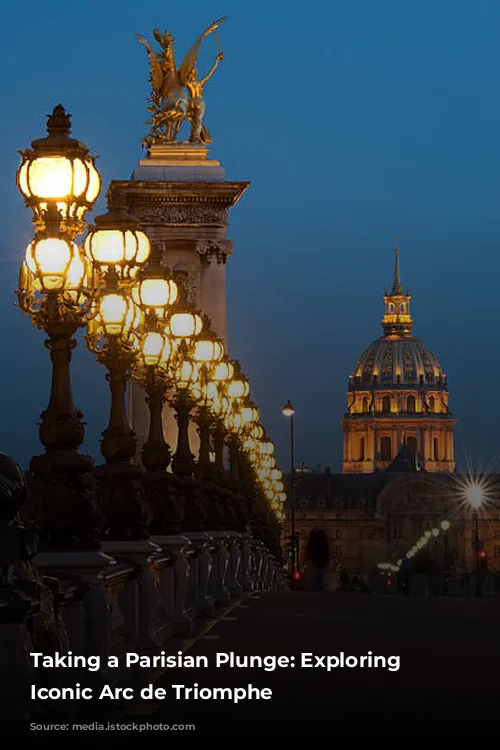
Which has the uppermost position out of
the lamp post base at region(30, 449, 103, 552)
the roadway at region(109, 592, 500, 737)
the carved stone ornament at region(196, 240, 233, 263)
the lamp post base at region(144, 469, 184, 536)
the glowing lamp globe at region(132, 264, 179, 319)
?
the carved stone ornament at region(196, 240, 233, 263)

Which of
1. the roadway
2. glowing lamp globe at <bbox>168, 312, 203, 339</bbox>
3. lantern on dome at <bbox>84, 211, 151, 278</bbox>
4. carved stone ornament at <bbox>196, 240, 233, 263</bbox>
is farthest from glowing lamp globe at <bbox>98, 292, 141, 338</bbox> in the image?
carved stone ornament at <bbox>196, 240, 233, 263</bbox>

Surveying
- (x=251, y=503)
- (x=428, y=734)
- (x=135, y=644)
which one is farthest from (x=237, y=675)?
(x=251, y=503)

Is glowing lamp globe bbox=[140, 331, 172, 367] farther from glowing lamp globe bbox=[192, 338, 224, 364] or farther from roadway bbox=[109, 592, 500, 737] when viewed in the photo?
glowing lamp globe bbox=[192, 338, 224, 364]

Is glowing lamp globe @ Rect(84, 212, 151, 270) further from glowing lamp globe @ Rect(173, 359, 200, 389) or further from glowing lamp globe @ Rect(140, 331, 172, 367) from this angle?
glowing lamp globe @ Rect(173, 359, 200, 389)

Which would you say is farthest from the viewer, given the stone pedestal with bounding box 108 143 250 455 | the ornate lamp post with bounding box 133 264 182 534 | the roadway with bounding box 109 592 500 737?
the stone pedestal with bounding box 108 143 250 455

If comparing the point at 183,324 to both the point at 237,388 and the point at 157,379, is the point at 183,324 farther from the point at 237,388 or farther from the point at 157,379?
the point at 237,388

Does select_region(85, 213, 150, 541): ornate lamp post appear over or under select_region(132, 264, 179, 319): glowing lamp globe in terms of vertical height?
under

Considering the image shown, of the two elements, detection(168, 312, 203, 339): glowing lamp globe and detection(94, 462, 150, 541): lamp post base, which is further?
detection(168, 312, 203, 339): glowing lamp globe

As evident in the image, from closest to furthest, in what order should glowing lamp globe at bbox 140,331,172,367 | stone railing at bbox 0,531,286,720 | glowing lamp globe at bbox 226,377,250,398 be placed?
stone railing at bbox 0,531,286,720
glowing lamp globe at bbox 140,331,172,367
glowing lamp globe at bbox 226,377,250,398

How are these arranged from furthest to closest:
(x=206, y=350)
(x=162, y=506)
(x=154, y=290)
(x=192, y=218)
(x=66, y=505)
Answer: (x=192, y=218) → (x=206, y=350) → (x=154, y=290) → (x=162, y=506) → (x=66, y=505)

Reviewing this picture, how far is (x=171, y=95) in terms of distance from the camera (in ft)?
271

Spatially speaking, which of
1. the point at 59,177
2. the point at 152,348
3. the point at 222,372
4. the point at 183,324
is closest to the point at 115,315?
the point at 59,177

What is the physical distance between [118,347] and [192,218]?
59.4 m

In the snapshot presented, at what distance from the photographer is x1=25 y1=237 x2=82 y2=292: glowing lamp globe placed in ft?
59.3
